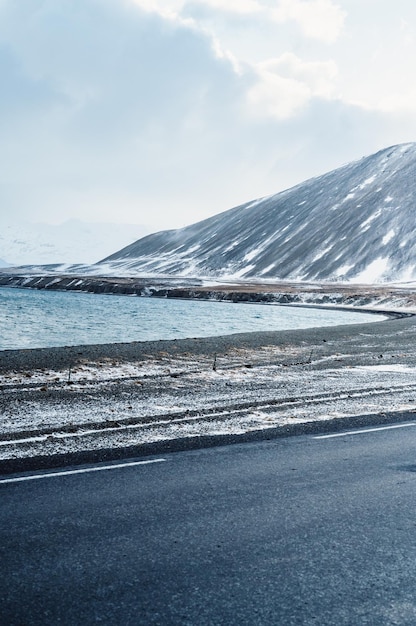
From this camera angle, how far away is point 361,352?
3306 centimetres

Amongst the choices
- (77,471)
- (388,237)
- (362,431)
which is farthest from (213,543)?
(388,237)

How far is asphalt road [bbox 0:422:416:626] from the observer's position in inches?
218

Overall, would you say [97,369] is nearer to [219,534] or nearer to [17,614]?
[219,534]

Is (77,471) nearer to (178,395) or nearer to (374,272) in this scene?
(178,395)

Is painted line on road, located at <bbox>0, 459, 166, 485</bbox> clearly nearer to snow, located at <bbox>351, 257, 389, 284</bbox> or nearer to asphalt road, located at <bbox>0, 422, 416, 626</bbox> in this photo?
asphalt road, located at <bbox>0, 422, 416, 626</bbox>

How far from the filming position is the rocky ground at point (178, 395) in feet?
40.6

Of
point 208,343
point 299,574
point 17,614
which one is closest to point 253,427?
point 299,574

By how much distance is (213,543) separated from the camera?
22.9ft

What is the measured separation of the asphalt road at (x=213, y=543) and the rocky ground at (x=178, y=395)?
6.83 feet

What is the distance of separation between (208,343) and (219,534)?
30.7m

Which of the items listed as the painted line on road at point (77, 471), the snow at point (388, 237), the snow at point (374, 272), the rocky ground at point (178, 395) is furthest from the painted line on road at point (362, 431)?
the snow at point (388, 237)

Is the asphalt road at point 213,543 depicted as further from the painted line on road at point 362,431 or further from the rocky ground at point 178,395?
the rocky ground at point 178,395

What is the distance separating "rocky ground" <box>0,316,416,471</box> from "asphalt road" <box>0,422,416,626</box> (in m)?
2.08

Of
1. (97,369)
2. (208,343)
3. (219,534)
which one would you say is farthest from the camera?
(208,343)
